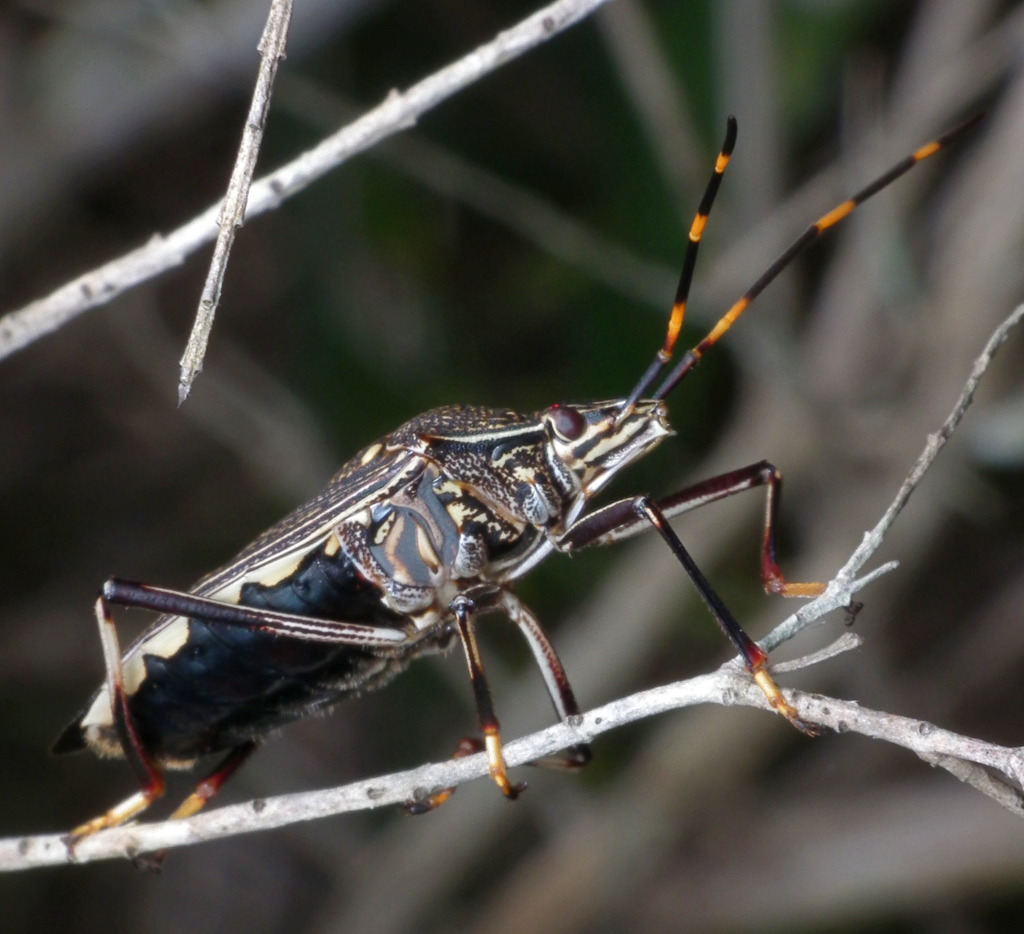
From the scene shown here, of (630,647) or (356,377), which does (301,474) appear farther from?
(630,647)

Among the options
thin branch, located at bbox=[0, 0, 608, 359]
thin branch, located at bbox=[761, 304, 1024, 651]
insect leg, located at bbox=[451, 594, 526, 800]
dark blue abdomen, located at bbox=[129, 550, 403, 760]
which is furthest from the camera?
dark blue abdomen, located at bbox=[129, 550, 403, 760]

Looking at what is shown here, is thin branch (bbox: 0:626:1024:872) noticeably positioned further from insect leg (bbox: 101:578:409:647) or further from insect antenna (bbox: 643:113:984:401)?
insect antenna (bbox: 643:113:984:401)

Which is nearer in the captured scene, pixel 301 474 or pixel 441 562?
pixel 441 562

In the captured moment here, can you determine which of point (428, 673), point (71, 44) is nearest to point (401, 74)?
point (71, 44)

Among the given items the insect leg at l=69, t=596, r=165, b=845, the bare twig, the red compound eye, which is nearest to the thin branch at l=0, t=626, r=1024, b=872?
the bare twig

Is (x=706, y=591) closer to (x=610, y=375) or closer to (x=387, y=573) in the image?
(x=387, y=573)

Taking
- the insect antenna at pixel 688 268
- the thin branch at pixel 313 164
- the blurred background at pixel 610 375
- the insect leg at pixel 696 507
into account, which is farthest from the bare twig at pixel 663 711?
the blurred background at pixel 610 375

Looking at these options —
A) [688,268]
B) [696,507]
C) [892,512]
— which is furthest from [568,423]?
[892,512]
